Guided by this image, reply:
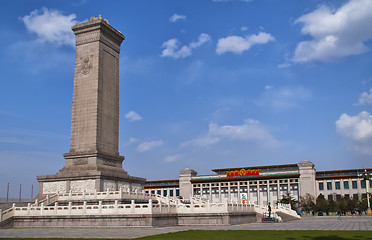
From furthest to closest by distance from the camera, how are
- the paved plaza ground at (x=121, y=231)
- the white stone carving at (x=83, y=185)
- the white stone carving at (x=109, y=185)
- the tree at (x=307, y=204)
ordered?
the tree at (x=307, y=204) < the white stone carving at (x=109, y=185) < the white stone carving at (x=83, y=185) < the paved plaza ground at (x=121, y=231)

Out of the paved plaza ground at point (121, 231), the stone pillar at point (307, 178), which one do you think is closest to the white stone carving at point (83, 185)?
the paved plaza ground at point (121, 231)

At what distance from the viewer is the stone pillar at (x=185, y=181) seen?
3757 inches

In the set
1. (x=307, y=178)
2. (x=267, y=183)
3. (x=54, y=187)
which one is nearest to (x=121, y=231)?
(x=54, y=187)

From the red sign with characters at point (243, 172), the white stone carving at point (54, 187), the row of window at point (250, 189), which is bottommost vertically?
the row of window at point (250, 189)

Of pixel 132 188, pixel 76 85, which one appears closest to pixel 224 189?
pixel 132 188

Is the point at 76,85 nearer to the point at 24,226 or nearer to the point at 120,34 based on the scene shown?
the point at 120,34

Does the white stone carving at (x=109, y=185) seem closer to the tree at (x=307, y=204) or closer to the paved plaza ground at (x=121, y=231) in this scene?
the paved plaza ground at (x=121, y=231)

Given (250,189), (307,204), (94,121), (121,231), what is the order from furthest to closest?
(250,189) < (307,204) < (94,121) < (121,231)

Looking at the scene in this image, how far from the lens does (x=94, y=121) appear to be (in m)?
45.3

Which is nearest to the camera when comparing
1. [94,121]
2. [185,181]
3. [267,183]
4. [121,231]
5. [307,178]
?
[121,231]

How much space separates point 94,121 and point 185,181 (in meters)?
54.2

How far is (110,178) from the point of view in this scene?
43.5 m

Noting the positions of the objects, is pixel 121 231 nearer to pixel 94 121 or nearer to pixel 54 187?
pixel 54 187

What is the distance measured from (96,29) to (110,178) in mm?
18556
